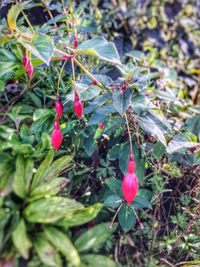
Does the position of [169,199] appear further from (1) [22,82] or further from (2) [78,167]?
(1) [22,82]

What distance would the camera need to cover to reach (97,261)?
79 cm

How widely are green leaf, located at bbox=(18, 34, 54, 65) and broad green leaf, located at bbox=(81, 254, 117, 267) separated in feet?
1.35

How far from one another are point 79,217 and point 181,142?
38 cm

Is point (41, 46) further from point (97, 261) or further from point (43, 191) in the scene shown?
point (97, 261)

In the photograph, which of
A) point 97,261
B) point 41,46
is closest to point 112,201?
point 97,261

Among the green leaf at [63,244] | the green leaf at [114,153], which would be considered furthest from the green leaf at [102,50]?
the green leaf at [63,244]

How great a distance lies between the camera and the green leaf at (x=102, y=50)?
94 cm

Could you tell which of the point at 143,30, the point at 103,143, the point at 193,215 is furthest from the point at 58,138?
the point at 143,30

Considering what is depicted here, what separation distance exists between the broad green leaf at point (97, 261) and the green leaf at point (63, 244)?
0.12ft

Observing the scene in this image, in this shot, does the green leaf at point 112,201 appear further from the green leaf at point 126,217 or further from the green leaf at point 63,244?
the green leaf at point 63,244

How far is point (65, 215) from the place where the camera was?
797mm

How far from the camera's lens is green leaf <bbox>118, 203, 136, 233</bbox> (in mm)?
1044

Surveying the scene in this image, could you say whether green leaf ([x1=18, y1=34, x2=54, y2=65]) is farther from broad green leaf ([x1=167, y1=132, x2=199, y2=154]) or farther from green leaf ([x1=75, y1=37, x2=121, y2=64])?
broad green leaf ([x1=167, y1=132, x2=199, y2=154])

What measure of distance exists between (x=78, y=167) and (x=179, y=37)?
1.65m
